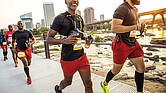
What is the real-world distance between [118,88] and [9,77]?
2618mm

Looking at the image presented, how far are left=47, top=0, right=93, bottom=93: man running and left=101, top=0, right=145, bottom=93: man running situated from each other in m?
0.41

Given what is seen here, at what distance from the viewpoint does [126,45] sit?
1795mm

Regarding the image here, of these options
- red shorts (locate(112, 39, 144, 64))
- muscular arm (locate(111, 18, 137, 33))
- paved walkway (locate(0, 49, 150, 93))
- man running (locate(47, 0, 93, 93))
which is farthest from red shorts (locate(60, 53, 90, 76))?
paved walkway (locate(0, 49, 150, 93))

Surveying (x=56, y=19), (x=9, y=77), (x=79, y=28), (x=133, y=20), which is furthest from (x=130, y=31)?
(x=9, y=77)

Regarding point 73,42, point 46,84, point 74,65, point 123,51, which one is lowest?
point 46,84

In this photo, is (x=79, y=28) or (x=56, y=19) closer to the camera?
(x=56, y=19)

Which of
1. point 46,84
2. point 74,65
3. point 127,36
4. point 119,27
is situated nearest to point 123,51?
point 127,36

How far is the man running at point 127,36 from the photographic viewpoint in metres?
1.67

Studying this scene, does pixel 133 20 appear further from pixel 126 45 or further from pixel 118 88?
pixel 118 88

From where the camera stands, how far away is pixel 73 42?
5.28 feet

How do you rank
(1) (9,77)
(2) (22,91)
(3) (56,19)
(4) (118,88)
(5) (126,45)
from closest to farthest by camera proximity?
(3) (56,19)
(5) (126,45)
(4) (118,88)
(2) (22,91)
(1) (9,77)

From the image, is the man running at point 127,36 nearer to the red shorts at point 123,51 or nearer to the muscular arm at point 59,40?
the red shorts at point 123,51

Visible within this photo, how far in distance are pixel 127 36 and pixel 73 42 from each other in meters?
0.65

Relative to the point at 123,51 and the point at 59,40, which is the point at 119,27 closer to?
the point at 123,51
